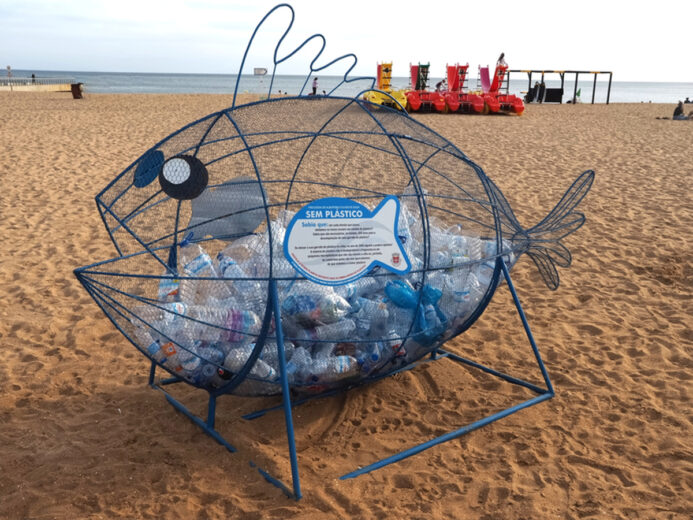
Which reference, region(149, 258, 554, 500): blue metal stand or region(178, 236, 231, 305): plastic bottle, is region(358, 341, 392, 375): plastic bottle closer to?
region(149, 258, 554, 500): blue metal stand

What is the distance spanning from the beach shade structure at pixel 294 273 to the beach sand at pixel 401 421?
0.53ft

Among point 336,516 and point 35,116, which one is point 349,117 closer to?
point 336,516

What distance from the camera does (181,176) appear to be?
2842mm

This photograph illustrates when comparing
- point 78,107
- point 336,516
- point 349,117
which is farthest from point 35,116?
point 336,516

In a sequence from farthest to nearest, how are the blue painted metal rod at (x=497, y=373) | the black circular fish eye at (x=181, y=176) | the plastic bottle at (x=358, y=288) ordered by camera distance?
the blue painted metal rod at (x=497, y=373) < the plastic bottle at (x=358, y=288) < the black circular fish eye at (x=181, y=176)

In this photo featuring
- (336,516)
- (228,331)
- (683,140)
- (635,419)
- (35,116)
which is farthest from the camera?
(35,116)

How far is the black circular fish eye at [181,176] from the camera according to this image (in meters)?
2.83

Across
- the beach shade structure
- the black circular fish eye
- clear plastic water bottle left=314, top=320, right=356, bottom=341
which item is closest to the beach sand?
the beach shade structure

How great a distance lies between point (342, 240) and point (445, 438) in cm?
124

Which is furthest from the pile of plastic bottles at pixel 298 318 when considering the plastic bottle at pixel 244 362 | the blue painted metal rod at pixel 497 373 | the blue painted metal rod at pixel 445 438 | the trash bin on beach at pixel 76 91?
the trash bin on beach at pixel 76 91

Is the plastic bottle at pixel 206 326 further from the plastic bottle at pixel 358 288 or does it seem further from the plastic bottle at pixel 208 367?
the plastic bottle at pixel 358 288

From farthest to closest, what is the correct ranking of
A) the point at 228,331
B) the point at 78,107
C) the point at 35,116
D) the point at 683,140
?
the point at 78,107 → the point at 35,116 → the point at 683,140 → the point at 228,331

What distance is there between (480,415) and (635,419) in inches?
34.4

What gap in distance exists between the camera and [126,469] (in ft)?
9.75
